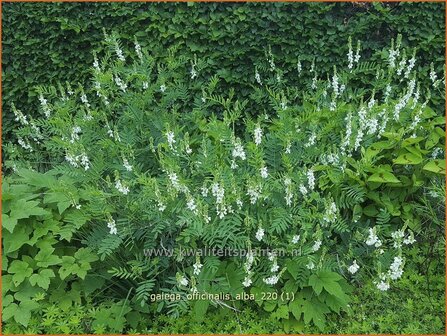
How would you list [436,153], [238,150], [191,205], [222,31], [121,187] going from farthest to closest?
[222,31], [436,153], [238,150], [121,187], [191,205]

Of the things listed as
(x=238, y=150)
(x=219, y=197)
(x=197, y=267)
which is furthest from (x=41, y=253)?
(x=238, y=150)

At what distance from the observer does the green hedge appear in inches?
197

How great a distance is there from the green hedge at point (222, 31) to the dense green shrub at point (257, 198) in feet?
2.80

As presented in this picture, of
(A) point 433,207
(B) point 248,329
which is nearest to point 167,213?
(B) point 248,329

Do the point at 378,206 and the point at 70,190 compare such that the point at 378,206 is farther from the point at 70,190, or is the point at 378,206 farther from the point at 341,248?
the point at 70,190

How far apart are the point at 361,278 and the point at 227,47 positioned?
8.77 feet

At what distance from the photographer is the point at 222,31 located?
16.9ft

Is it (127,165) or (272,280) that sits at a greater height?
(127,165)

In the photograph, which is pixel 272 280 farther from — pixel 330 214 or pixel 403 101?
pixel 403 101

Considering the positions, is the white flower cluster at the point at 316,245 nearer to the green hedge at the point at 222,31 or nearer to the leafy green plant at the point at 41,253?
the leafy green plant at the point at 41,253

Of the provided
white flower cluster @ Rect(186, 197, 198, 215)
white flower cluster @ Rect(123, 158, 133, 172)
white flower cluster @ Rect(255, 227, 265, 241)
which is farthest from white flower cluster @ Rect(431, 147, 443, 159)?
white flower cluster @ Rect(123, 158, 133, 172)

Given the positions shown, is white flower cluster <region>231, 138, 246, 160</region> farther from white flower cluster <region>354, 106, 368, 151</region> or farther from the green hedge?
the green hedge

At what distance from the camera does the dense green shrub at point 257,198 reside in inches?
129

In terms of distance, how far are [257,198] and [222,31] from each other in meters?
2.38
